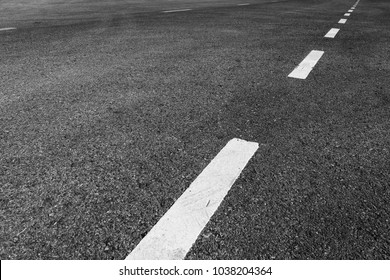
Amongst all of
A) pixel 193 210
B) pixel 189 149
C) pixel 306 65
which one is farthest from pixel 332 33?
pixel 193 210

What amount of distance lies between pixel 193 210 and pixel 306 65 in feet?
11.6

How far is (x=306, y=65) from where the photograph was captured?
186 inches

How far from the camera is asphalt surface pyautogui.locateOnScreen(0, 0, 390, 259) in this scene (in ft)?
5.57

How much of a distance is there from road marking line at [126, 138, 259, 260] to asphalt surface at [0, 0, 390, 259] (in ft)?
0.15

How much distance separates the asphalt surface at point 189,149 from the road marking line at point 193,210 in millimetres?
46
